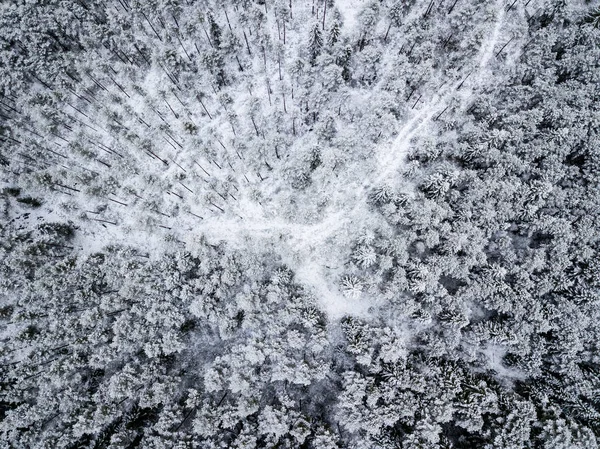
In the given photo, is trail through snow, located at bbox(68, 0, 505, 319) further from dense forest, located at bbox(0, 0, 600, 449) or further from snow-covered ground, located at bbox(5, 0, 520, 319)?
dense forest, located at bbox(0, 0, 600, 449)

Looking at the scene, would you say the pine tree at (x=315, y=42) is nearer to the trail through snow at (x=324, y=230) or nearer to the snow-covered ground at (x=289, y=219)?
the snow-covered ground at (x=289, y=219)

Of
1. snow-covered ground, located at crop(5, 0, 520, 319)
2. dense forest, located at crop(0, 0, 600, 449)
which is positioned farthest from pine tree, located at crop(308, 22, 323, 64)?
snow-covered ground, located at crop(5, 0, 520, 319)

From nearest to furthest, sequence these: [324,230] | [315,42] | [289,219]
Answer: [324,230]
[289,219]
[315,42]

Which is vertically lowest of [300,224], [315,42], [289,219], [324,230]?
[324,230]

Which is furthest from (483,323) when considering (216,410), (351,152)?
(216,410)

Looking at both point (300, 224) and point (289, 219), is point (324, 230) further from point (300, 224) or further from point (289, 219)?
point (289, 219)

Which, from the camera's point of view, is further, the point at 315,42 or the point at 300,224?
the point at 315,42

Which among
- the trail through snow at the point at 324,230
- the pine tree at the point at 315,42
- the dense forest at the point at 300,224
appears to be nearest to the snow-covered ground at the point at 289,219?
the trail through snow at the point at 324,230

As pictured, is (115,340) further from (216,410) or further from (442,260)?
(442,260)

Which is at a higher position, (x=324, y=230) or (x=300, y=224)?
(x=300, y=224)

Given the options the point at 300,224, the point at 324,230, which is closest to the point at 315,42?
the point at 300,224
